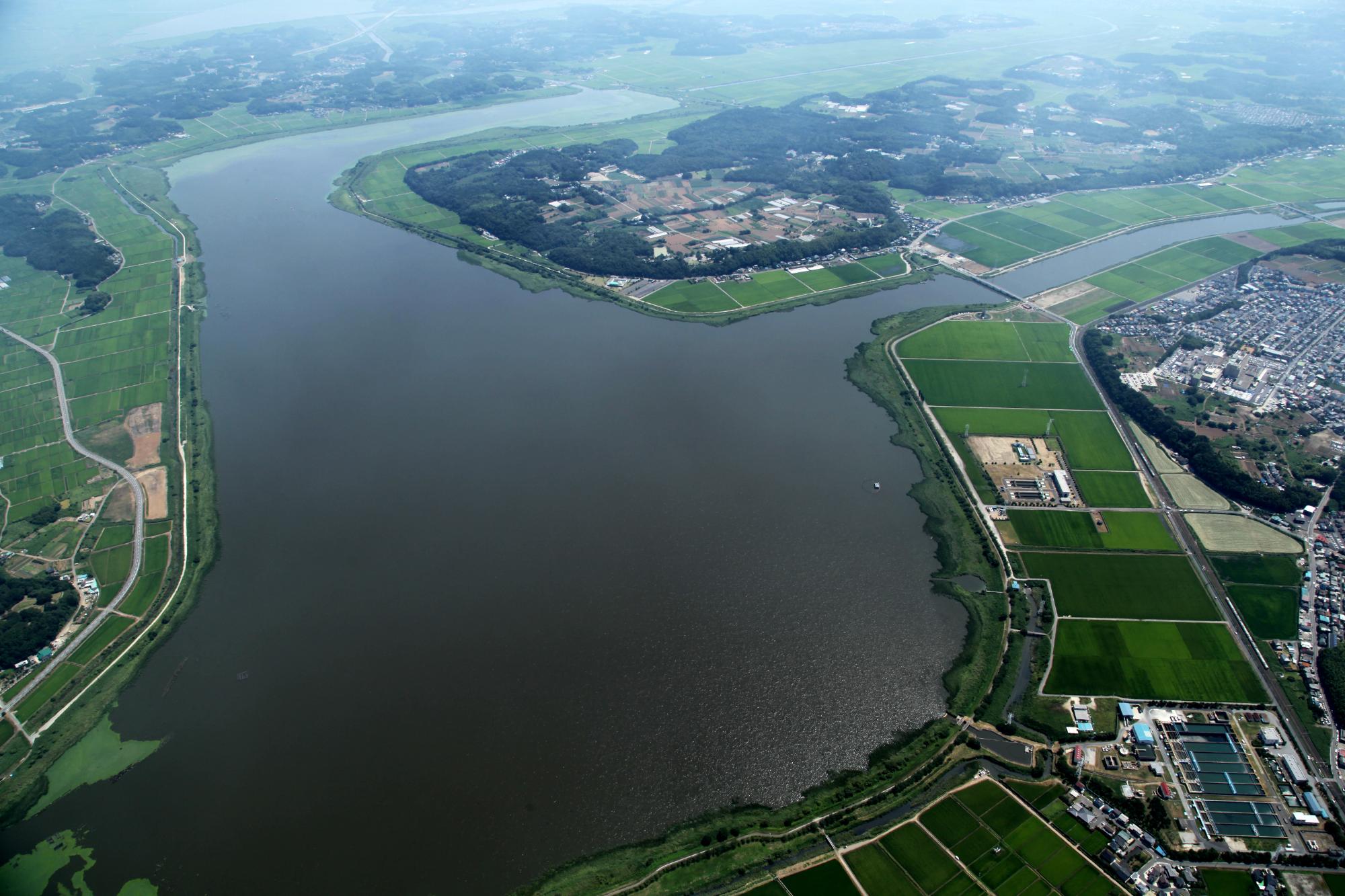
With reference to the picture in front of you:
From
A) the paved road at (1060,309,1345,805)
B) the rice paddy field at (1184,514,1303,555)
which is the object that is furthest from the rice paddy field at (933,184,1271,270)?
the rice paddy field at (1184,514,1303,555)

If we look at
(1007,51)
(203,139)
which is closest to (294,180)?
(203,139)

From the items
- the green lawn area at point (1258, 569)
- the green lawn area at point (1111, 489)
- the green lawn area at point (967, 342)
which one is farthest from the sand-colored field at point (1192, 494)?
the green lawn area at point (967, 342)

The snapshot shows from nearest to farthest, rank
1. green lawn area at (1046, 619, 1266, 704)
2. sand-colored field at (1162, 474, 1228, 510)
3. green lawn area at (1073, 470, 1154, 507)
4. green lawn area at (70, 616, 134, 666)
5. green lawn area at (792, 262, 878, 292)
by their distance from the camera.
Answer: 1. green lawn area at (1046, 619, 1266, 704)
2. green lawn area at (70, 616, 134, 666)
3. sand-colored field at (1162, 474, 1228, 510)
4. green lawn area at (1073, 470, 1154, 507)
5. green lawn area at (792, 262, 878, 292)

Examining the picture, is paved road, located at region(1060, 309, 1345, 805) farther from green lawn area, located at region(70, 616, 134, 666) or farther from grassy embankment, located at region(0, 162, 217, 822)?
green lawn area, located at region(70, 616, 134, 666)

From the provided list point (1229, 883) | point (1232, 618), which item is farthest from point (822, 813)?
point (1232, 618)

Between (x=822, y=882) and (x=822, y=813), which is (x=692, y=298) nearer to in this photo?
(x=822, y=813)
